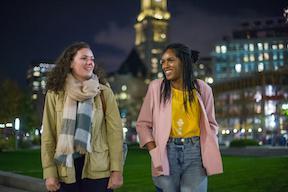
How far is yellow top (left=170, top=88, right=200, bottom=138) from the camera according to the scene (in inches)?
185

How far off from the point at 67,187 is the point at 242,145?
132 ft

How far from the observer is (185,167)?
468 centimetres

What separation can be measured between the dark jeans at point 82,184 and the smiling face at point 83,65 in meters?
0.81

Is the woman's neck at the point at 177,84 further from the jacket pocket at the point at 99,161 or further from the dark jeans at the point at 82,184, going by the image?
the dark jeans at the point at 82,184

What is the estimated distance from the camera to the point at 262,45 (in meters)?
138

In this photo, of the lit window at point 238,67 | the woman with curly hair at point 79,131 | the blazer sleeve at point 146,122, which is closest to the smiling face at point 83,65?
the woman with curly hair at point 79,131

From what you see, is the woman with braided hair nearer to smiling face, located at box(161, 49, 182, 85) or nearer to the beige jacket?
smiling face, located at box(161, 49, 182, 85)

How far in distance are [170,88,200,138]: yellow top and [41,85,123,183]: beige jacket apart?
559mm

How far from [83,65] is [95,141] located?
0.76 m

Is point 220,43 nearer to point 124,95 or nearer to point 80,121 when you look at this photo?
point 124,95

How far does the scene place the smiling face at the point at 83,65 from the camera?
4621 millimetres

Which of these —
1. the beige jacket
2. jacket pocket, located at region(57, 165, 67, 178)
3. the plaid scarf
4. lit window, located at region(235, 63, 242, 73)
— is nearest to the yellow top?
the beige jacket

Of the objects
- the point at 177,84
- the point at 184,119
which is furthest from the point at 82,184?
the point at 177,84

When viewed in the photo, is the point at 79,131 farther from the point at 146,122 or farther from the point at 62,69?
the point at 146,122
